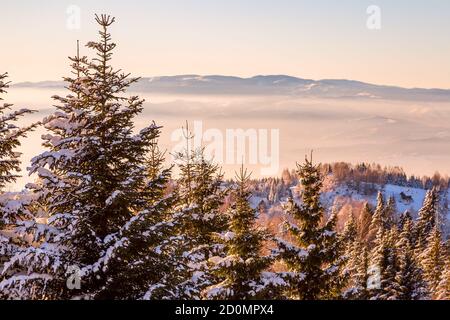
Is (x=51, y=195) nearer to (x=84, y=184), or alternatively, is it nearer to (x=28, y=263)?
(x=84, y=184)

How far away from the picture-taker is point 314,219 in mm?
16781

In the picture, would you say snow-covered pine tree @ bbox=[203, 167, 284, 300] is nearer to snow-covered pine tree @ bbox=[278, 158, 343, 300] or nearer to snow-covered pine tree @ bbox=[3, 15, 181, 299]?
snow-covered pine tree @ bbox=[278, 158, 343, 300]

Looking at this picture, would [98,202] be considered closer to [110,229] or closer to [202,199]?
[110,229]

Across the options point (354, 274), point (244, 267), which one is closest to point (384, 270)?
point (354, 274)

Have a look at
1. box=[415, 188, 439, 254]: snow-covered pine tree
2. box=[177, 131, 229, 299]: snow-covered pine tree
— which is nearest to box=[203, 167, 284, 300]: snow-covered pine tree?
box=[177, 131, 229, 299]: snow-covered pine tree

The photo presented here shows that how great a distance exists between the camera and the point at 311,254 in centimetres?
1627

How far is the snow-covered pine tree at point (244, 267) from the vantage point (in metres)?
15.8

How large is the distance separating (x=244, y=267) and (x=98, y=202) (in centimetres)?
575

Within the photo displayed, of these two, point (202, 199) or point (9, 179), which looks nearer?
point (9, 179)

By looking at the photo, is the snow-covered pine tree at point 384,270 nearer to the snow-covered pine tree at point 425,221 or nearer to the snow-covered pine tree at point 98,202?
the snow-covered pine tree at point 98,202

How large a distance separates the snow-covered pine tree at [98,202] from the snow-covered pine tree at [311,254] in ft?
16.2

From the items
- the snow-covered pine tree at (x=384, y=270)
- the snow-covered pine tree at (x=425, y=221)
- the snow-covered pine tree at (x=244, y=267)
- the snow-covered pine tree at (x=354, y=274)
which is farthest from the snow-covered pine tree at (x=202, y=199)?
the snow-covered pine tree at (x=425, y=221)
